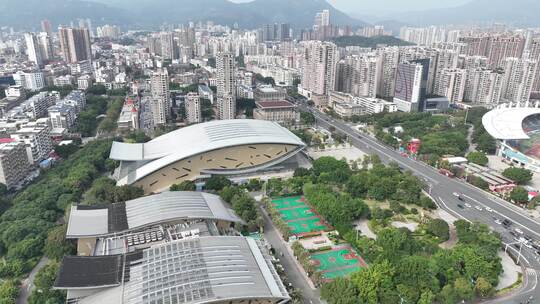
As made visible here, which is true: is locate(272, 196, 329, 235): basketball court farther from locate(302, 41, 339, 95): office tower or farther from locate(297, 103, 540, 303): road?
locate(302, 41, 339, 95): office tower

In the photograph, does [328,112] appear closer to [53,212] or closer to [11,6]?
A: [53,212]

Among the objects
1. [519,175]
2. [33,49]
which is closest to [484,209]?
[519,175]

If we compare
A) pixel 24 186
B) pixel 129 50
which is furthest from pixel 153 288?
pixel 129 50

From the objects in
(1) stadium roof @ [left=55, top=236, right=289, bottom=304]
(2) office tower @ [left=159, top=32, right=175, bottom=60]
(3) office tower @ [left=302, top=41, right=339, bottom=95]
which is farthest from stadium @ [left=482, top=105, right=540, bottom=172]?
(2) office tower @ [left=159, top=32, right=175, bottom=60]

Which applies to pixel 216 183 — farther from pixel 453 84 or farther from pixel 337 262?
pixel 453 84

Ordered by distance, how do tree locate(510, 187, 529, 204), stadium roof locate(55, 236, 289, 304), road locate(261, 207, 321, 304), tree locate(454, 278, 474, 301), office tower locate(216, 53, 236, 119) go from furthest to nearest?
1. office tower locate(216, 53, 236, 119)
2. tree locate(510, 187, 529, 204)
3. road locate(261, 207, 321, 304)
4. tree locate(454, 278, 474, 301)
5. stadium roof locate(55, 236, 289, 304)

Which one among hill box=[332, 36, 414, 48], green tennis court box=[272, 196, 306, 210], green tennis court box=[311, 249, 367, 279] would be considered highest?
hill box=[332, 36, 414, 48]

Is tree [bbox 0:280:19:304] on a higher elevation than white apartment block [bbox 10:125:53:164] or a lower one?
lower

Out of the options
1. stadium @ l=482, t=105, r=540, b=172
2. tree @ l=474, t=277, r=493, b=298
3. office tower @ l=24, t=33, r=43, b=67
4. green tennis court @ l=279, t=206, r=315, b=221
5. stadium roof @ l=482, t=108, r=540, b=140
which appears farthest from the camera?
office tower @ l=24, t=33, r=43, b=67
